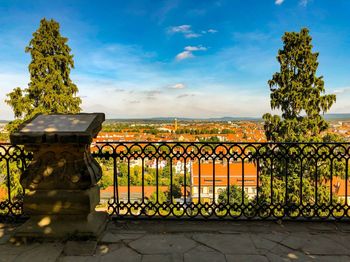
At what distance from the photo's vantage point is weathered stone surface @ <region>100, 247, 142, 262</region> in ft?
9.38

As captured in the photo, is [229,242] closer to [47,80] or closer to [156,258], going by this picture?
[156,258]

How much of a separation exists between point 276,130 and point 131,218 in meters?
11.9

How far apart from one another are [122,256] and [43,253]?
0.84 metres

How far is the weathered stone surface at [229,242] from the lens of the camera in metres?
3.06

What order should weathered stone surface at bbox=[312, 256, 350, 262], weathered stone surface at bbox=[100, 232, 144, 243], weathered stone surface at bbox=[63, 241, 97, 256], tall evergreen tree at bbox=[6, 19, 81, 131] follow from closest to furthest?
weathered stone surface at bbox=[312, 256, 350, 262] < weathered stone surface at bbox=[63, 241, 97, 256] < weathered stone surface at bbox=[100, 232, 144, 243] < tall evergreen tree at bbox=[6, 19, 81, 131]

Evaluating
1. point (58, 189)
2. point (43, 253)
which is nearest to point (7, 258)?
point (43, 253)

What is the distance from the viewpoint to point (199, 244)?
127 inches

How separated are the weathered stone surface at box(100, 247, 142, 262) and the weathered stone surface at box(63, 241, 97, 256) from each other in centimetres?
19

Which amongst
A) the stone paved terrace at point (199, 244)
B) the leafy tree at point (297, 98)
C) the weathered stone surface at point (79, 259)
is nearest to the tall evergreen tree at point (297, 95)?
the leafy tree at point (297, 98)

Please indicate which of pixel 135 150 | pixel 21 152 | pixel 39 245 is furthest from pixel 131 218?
pixel 21 152

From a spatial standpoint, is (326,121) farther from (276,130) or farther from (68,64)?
(68,64)

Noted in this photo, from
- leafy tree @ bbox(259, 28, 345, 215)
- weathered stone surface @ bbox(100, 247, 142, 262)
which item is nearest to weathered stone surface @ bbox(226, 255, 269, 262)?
weathered stone surface @ bbox(100, 247, 142, 262)

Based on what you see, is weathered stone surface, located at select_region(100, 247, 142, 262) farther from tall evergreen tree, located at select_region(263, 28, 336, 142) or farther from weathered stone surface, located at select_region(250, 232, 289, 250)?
tall evergreen tree, located at select_region(263, 28, 336, 142)

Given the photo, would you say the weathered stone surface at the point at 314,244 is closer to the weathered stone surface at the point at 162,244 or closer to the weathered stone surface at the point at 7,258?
the weathered stone surface at the point at 162,244
